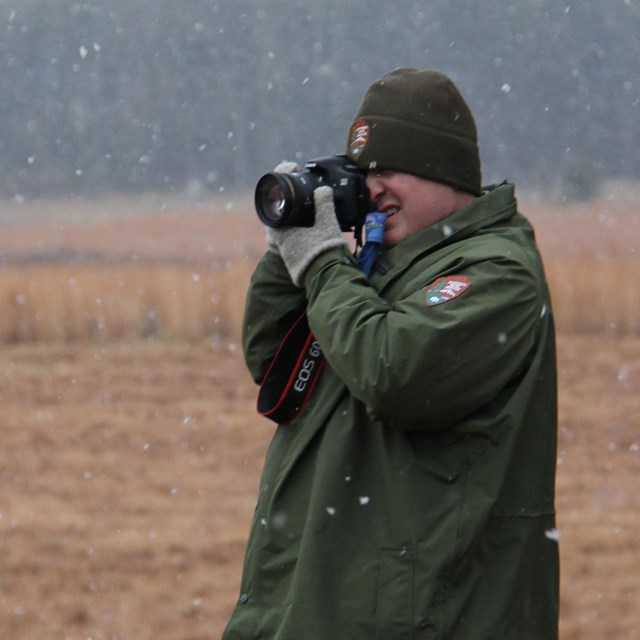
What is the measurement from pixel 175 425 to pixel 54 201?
1485 inches

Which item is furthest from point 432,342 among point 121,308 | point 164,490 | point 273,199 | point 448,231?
point 121,308

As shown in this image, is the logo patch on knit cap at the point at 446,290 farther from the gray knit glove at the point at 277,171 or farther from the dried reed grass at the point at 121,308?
the dried reed grass at the point at 121,308

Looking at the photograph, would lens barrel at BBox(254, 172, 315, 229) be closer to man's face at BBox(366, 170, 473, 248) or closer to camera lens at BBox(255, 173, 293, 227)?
camera lens at BBox(255, 173, 293, 227)

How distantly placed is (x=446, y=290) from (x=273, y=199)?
0.31 meters

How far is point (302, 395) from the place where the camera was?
1.74m

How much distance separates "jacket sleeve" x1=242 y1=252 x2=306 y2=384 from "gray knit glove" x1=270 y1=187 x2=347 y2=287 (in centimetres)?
10

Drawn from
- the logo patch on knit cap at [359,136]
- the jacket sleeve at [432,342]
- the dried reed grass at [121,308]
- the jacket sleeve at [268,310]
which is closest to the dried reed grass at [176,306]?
the dried reed grass at [121,308]

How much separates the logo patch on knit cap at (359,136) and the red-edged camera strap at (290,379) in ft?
0.90

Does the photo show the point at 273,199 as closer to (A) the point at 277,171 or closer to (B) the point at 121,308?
(A) the point at 277,171

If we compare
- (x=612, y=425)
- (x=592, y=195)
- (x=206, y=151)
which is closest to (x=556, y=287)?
(x=612, y=425)

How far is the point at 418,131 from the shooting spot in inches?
67.4

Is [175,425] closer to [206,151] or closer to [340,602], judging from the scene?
[340,602]

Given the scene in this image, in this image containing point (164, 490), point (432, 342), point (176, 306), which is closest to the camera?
point (432, 342)

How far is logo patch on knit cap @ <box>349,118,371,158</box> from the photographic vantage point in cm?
176
